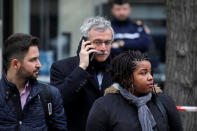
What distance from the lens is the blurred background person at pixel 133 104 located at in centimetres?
319

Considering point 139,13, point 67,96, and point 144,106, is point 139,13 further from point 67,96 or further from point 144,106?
point 144,106

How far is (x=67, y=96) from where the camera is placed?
3.93 m

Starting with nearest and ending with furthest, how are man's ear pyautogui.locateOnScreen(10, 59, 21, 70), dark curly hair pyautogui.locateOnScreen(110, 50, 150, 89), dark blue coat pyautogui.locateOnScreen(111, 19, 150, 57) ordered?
dark curly hair pyautogui.locateOnScreen(110, 50, 150, 89) < man's ear pyautogui.locateOnScreen(10, 59, 21, 70) < dark blue coat pyautogui.locateOnScreen(111, 19, 150, 57)

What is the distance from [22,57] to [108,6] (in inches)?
209

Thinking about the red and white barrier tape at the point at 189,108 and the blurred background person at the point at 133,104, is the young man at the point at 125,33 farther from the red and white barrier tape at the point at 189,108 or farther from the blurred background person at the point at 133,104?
the blurred background person at the point at 133,104

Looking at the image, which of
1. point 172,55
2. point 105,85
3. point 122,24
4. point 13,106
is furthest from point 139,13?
point 13,106

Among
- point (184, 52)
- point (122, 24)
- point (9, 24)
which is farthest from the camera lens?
point (9, 24)

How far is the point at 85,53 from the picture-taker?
394 cm

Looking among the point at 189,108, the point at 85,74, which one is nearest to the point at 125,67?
the point at 85,74

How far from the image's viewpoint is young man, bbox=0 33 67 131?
11.4ft

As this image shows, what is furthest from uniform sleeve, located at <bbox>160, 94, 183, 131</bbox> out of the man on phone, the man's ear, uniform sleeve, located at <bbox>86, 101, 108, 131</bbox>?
the man's ear

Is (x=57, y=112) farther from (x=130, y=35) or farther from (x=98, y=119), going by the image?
(x=130, y=35)

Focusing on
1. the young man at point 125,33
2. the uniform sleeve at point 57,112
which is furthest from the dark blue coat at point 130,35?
the uniform sleeve at point 57,112

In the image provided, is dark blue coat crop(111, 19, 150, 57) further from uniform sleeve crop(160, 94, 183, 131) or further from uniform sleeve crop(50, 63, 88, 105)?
uniform sleeve crop(160, 94, 183, 131)
